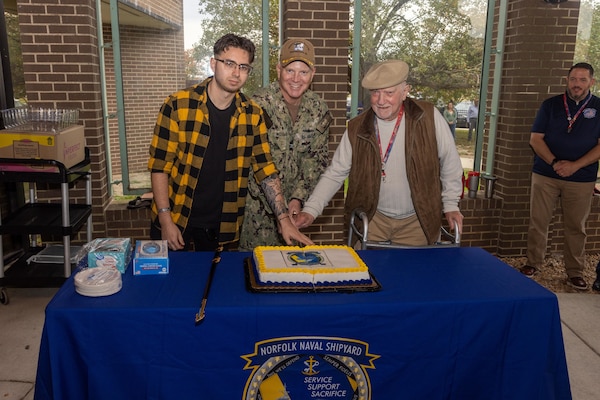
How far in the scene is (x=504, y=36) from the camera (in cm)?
632

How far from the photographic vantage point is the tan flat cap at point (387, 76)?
3.24 metres

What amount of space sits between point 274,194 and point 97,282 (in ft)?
4.48

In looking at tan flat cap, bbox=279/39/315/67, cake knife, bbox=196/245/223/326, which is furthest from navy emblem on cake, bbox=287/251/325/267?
tan flat cap, bbox=279/39/315/67

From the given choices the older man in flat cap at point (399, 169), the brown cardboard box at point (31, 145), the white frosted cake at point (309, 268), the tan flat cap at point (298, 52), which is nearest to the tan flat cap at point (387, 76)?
the older man in flat cap at point (399, 169)

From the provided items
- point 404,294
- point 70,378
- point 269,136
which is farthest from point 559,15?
point 70,378

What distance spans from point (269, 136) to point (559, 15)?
4211mm

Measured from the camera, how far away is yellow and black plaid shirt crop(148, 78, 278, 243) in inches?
128

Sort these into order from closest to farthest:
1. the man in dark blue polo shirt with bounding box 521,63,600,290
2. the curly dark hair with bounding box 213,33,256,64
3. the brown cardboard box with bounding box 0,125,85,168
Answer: the curly dark hair with bounding box 213,33,256,64 < the brown cardboard box with bounding box 0,125,85,168 < the man in dark blue polo shirt with bounding box 521,63,600,290

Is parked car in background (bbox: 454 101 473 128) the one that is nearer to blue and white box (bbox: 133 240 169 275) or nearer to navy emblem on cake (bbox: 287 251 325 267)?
navy emblem on cake (bbox: 287 251 325 267)

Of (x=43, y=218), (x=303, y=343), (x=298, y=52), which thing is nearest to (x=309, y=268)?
(x=303, y=343)

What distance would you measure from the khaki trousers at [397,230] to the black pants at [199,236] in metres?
1.09

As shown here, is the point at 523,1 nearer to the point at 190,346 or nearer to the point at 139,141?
the point at 139,141

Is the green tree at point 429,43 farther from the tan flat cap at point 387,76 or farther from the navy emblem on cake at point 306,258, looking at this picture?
the navy emblem on cake at point 306,258

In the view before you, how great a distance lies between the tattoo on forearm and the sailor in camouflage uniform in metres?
0.18
